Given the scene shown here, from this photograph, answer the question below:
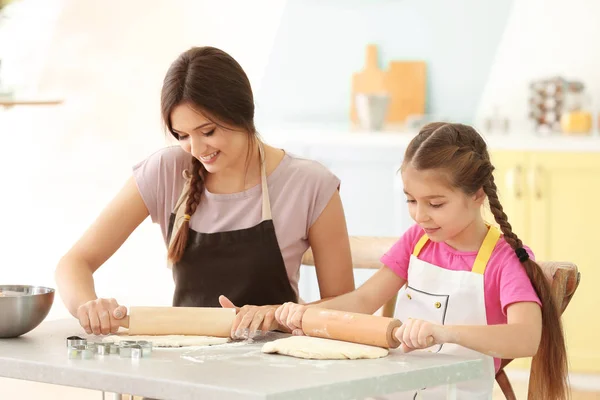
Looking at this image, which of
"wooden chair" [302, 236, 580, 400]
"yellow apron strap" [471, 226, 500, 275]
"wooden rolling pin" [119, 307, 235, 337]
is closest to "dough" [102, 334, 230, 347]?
"wooden rolling pin" [119, 307, 235, 337]

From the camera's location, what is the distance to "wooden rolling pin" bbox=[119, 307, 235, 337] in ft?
5.82

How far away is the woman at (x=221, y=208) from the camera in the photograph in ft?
6.78

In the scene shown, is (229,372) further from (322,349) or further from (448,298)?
(448,298)

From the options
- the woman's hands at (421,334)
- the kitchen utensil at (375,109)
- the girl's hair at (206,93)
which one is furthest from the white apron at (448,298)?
the kitchen utensil at (375,109)

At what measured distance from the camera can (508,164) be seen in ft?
13.0

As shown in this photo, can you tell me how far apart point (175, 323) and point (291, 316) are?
21cm

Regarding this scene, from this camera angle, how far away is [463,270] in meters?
1.92

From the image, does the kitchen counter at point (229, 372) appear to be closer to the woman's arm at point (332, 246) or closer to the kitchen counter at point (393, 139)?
the woman's arm at point (332, 246)

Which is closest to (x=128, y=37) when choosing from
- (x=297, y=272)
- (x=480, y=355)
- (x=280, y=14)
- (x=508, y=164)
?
(x=280, y=14)

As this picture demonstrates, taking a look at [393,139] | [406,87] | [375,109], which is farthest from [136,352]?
[406,87]

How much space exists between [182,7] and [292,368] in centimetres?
333

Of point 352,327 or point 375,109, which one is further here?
point 375,109

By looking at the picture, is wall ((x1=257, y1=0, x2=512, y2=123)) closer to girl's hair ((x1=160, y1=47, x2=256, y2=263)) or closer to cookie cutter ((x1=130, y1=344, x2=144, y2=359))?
girl's hair ((x1=160, y1=47, x2=256, y2=263))

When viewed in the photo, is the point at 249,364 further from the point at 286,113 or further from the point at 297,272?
the point at 286,113
